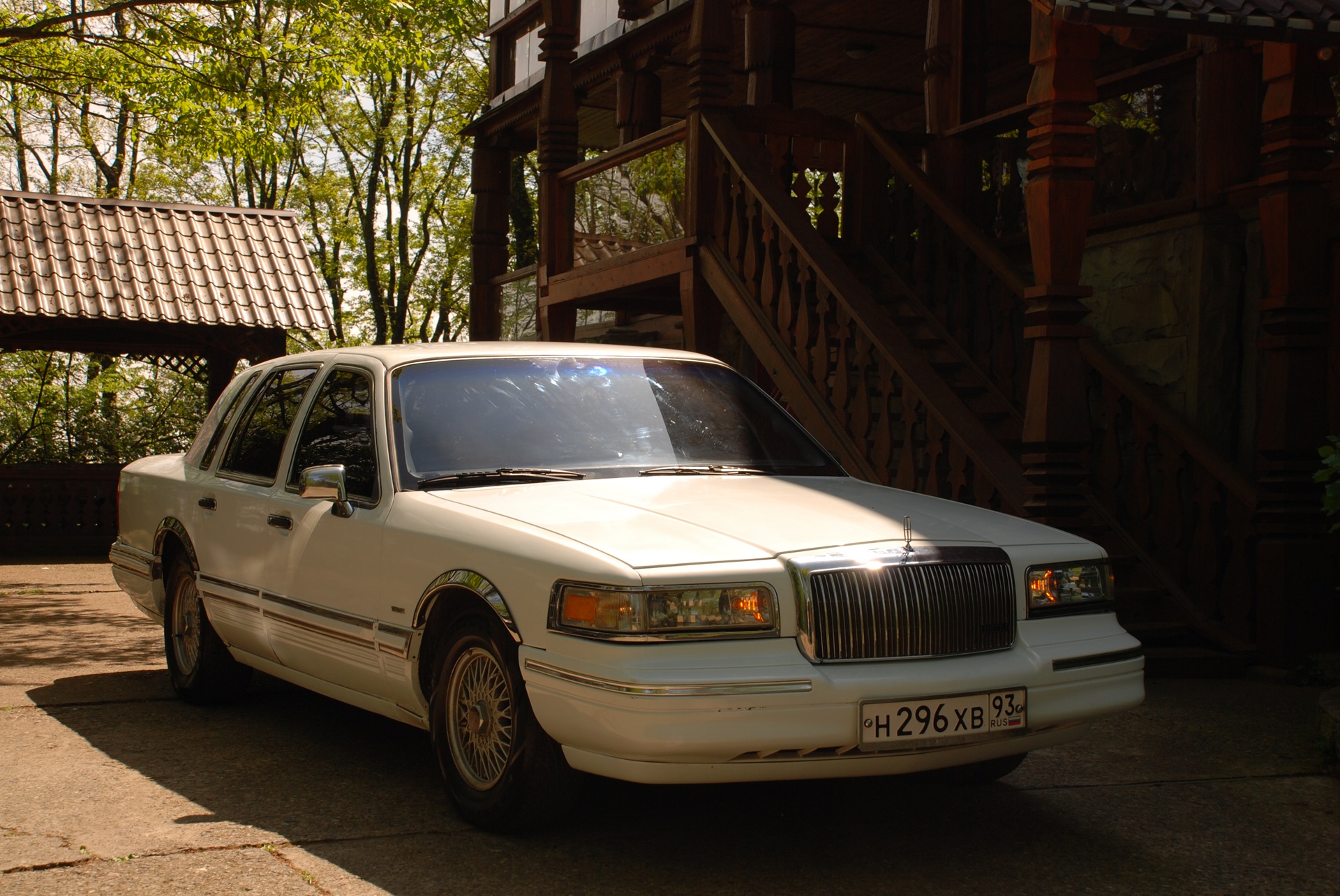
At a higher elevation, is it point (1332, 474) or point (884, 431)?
point (884, 431)

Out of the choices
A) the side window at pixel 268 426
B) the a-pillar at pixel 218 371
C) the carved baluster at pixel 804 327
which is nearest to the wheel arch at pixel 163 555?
the side window at pixel 268 426

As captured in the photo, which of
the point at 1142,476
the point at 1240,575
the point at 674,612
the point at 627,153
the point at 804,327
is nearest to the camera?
the point at 674,612

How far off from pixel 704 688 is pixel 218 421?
4044mm

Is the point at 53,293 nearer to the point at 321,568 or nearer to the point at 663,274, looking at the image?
the point at 663,274

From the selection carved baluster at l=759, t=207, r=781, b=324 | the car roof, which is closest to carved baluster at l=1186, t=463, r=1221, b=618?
carved baluster at l=759, t=207, r=781, b=324

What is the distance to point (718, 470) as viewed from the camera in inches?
216

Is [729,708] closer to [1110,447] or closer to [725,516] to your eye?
[725,516]

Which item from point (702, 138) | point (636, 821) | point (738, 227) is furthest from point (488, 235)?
point (636, 821)

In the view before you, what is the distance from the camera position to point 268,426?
21.6 feet

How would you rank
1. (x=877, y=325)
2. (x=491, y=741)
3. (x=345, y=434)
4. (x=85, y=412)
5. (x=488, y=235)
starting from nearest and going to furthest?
(x=491, y=741) < (x=345, y=434) < (x=877, y=325) < (x=488, y=235) < (x=85, y=412)

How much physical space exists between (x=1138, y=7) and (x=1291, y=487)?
3.00 m

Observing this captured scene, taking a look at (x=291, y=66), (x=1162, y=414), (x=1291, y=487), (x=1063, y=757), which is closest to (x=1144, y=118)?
(x=1162, y=414)

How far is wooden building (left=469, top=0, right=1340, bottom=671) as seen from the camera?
779 cm

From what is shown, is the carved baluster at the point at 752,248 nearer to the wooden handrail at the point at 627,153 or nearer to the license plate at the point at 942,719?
the wooden handrail at the point at 627,153
